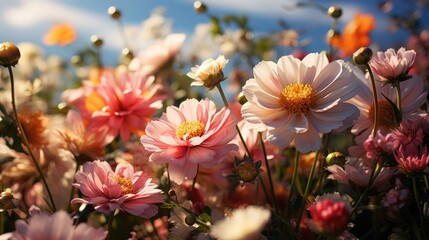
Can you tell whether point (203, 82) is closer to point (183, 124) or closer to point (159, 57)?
point (183, 124)

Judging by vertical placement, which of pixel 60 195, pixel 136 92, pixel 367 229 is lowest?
pixel 367 229

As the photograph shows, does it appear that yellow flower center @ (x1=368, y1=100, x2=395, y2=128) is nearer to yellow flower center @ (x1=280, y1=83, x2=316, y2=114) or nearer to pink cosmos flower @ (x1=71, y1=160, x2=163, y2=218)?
yellow flower center @ (x1=280, y1=83, x2=316, y2=114)

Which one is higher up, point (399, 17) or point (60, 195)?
point (60, 195)

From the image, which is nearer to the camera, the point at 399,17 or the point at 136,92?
the point at 136,92

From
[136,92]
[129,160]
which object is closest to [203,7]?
[136,92]

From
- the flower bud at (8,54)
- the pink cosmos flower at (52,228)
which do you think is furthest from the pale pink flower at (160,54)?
the pink cosmos flower at (52,228)

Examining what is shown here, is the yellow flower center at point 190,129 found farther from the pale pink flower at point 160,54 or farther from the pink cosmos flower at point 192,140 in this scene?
the pale pink flower at point 160,54

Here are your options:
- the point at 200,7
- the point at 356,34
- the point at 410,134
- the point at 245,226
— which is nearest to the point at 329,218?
the point at 245,226
